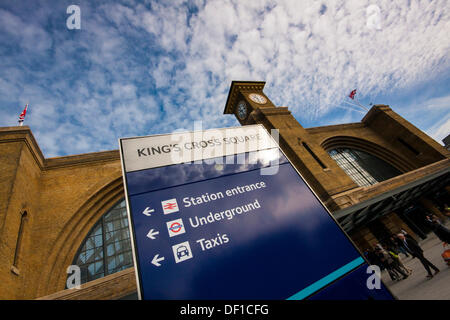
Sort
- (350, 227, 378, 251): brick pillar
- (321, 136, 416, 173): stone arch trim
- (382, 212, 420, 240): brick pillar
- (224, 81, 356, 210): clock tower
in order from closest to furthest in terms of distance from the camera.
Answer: (350, 227, 378, 251): brick pillar, (224, 81, 356, 210): clock tower, (382, 212, 420, 240): brick pillar, (321, 136, 416, 173): stone arch trim

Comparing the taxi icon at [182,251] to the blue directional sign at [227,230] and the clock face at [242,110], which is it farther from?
the clock face at [242,110]

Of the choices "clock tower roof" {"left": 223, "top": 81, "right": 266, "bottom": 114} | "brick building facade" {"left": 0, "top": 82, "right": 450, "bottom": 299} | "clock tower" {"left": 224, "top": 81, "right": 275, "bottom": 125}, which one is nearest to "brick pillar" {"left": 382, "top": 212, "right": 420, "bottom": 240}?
"brick building facade" {"left": 0, "top": 82, "right": 450, "bottom": 299}

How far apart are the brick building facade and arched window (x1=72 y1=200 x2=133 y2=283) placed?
0.04 m

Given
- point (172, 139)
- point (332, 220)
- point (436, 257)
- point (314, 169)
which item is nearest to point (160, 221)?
point (172, 139)

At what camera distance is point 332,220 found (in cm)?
296

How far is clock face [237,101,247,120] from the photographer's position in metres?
19.1

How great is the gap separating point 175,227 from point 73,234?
27.3 ft

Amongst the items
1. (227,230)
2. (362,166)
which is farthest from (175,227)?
(362,166)

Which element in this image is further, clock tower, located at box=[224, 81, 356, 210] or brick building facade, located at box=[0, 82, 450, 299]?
clock tower, located at box=[224, 81, 356, 210]

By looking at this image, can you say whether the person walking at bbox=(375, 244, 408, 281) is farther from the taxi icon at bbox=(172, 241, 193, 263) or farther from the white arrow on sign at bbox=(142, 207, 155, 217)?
the white arrow on sign at bbox=(142, 207, 155, 217)

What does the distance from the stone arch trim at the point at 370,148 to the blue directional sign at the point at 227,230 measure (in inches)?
604
